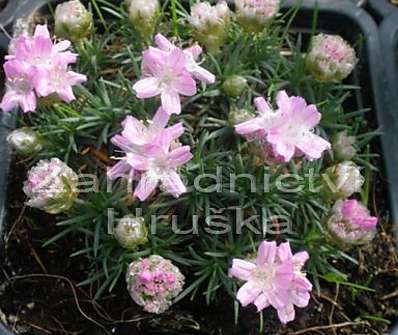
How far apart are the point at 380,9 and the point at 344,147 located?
1.22 ft

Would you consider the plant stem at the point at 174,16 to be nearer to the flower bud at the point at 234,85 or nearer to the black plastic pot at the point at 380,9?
the flower bud at the point at 234,85

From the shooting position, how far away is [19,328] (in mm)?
1294

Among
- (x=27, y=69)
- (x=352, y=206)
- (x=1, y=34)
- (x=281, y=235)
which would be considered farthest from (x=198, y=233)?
(x=1, y=34)

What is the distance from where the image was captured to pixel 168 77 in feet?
3.73

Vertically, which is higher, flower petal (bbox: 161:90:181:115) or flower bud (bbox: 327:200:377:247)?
flower petal (bbox: 161:90:181:115)

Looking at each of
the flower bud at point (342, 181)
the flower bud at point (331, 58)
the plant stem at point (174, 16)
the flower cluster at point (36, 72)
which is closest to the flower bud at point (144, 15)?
the plant stem at point (174, 16)

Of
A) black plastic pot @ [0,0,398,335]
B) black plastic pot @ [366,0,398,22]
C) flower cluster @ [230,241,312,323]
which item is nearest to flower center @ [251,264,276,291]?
flower cluster @ [230,241,312,323]

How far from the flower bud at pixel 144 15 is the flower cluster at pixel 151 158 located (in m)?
0.24

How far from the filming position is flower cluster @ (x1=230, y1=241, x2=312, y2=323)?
108 cm

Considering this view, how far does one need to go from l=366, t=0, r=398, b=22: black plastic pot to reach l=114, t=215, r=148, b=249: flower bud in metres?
0.66

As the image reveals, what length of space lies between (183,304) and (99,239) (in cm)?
18

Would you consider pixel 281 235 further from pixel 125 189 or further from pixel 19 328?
pixel 19 328

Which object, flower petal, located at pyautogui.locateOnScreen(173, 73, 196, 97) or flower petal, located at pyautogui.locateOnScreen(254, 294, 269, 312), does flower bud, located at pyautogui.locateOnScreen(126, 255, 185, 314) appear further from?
flower petal, located at pyautogui.locateOnScreen(173, 73, 196, 97)

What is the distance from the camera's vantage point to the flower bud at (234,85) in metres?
1.28
